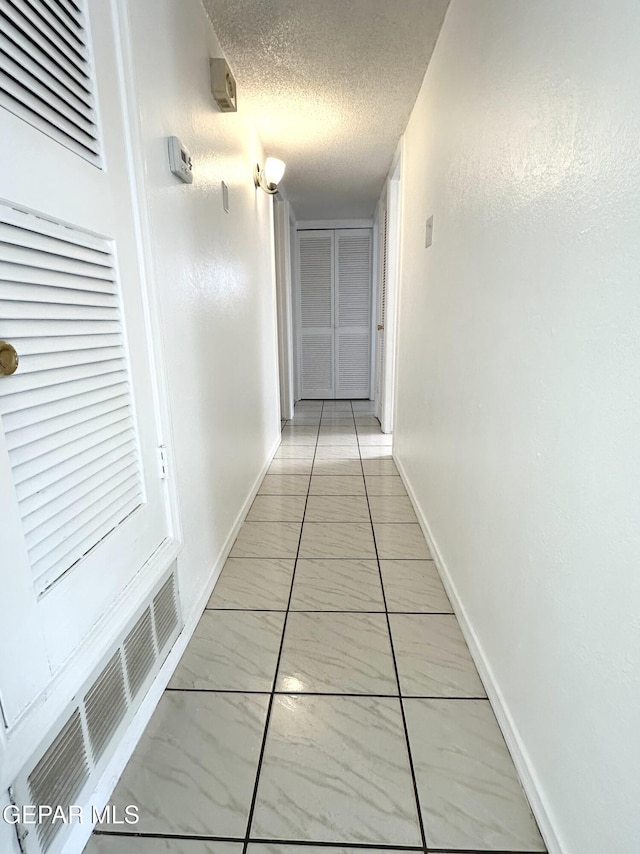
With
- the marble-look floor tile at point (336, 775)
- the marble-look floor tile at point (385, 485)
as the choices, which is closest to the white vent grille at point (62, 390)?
the marble-look floor tile at point (336, 775)

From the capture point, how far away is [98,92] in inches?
36.5

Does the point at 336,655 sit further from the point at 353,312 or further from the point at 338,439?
the point at 353,312

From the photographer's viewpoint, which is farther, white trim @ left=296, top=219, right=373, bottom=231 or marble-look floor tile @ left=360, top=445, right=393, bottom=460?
white trim @ left=296, top=219, right=373, bottom=231

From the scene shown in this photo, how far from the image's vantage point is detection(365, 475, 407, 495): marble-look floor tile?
103 inches

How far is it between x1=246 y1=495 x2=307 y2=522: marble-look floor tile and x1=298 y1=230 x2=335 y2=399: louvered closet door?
3.20 m

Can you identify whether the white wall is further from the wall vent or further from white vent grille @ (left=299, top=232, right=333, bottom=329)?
white vent grille @ (left=299, top=232, right=333, bottom=329)

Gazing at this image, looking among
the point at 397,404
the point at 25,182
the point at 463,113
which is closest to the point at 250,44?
the point at 463,113

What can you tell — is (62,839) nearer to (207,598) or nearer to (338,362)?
(207,598)

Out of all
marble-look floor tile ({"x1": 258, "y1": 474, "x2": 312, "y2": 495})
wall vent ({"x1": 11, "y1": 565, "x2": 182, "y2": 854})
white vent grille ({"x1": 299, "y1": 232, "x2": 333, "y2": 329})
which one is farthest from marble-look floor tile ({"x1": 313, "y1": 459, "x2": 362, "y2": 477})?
white vent grille ({"x1": 299, "y1": 232, "x2": 333, "y2": 329})

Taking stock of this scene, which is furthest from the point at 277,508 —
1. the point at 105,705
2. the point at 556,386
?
the point at 556,386

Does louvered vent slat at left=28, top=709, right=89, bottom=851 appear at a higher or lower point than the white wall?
lower

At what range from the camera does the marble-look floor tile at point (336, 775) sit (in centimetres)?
88

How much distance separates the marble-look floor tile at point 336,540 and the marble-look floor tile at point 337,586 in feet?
0.22

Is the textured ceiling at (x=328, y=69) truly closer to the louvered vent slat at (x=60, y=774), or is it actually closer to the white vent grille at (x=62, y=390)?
the white vent grille at (x=62, y=390)
